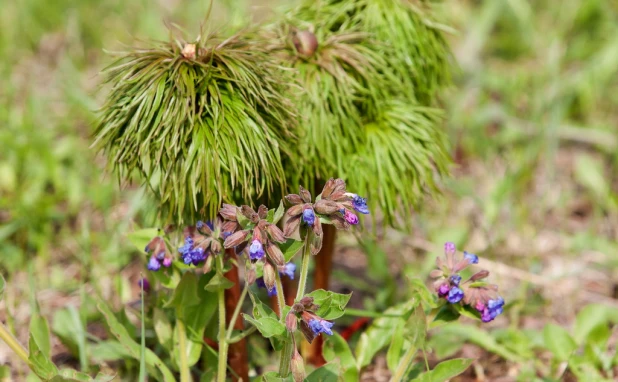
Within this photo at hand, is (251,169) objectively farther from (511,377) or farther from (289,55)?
(511,377)

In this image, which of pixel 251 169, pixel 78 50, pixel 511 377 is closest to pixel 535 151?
pixel 511 377

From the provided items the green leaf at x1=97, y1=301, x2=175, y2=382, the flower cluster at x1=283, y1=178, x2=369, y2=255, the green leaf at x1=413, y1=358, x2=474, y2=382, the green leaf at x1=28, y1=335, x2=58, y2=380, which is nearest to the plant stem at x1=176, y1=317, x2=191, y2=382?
the green leaf at x1=97, y1=301, x2=175, y2=382

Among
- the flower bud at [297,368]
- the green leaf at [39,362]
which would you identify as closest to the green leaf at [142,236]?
the green leaf at [39,362]

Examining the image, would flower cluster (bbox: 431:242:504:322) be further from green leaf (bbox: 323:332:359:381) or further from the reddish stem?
the reddish stem

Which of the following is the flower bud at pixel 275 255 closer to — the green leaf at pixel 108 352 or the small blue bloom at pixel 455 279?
the small blue bloom at pixel 455 279

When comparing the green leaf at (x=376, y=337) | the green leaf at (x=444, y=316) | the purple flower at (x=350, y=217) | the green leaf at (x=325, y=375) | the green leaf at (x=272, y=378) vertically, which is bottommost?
the green leaf at (x=376, y=337)
